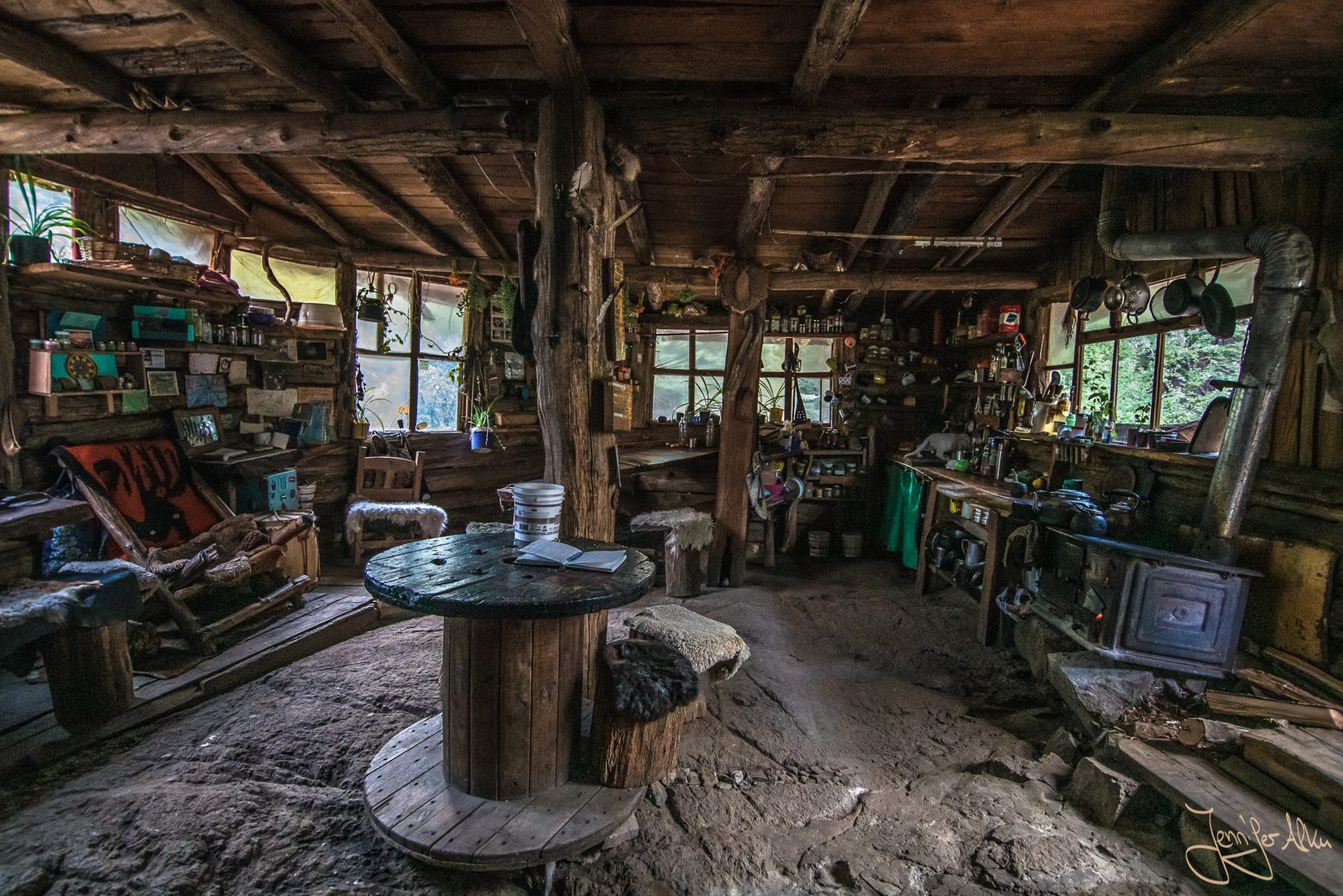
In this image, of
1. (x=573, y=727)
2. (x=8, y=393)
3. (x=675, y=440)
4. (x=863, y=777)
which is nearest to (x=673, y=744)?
(x=573, y=727)

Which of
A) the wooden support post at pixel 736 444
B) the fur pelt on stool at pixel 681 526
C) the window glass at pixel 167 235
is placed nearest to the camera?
the window glass at pixel 167 235

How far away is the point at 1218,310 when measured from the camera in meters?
4.11

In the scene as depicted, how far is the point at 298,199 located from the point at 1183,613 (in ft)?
25.7

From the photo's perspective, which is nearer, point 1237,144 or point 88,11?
point 88,11

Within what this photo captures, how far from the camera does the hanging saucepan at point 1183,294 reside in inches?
169

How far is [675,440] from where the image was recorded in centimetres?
845

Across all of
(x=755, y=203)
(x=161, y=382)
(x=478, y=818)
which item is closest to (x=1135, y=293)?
(x=755, y=203)

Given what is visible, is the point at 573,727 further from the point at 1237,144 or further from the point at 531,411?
the point at 531,411

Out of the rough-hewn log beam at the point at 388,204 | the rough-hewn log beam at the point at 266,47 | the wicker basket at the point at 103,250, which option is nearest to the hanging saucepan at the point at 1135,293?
the rough-hewn log beam at the point at 266,47

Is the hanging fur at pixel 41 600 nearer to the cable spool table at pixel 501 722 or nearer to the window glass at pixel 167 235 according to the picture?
the cable spool table at pixel 501 722

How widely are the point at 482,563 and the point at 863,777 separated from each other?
227 cm

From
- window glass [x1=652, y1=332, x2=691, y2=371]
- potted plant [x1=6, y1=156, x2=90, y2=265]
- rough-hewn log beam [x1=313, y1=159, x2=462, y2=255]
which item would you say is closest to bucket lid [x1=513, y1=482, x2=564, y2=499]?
rough-hewn log beam [x1=313, y1=159, x2=462, y2=255]

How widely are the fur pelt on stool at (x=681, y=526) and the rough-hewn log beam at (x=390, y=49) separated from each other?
3984 mm
